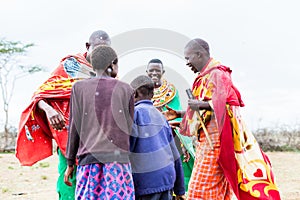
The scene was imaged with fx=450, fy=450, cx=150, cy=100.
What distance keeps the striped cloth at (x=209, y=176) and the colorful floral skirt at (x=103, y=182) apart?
1028mm

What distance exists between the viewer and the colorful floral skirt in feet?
9.61

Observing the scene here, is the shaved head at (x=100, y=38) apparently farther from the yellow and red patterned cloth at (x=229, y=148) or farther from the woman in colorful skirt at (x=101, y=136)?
the yellow and red patterned cloth at (x=229, y=148)

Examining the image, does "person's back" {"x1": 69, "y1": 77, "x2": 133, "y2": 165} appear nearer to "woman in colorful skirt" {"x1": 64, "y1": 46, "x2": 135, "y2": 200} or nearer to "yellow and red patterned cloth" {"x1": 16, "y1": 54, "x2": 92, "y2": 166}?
"woman in colorful skirt" {"x1": 64, "y1": 46, "x2": 135, "y2": 200}

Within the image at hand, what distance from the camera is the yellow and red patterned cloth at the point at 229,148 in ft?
12.5

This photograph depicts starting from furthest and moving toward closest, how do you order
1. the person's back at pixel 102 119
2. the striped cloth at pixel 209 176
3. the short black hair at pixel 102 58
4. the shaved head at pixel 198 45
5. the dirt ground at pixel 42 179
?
the dirt ground at pixel 42 179
the shaved head at pixel 198 45
the striped cloth at pixel 209 176
the short black hair at pixel 102 58
the person's back at pixel 102 119

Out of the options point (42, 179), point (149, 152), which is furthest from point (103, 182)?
point (42, 179)

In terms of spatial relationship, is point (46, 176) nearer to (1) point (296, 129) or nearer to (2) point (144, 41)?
(2) point (144, 41)

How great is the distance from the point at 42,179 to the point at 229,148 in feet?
24.4

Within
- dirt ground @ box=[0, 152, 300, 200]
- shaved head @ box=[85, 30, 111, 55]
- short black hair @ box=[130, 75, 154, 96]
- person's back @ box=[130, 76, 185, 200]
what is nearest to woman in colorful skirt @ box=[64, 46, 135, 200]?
person's back @ box=[130, 76, 185, 200]

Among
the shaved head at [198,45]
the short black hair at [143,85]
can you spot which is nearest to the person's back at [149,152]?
the short black hair at [143,85]

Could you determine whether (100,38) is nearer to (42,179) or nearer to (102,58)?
(102,58)

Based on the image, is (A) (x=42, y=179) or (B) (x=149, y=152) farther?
(A) (x=42, y=179)

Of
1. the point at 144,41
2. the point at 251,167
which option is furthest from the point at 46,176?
the point at 251,167

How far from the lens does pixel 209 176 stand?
3.87m
